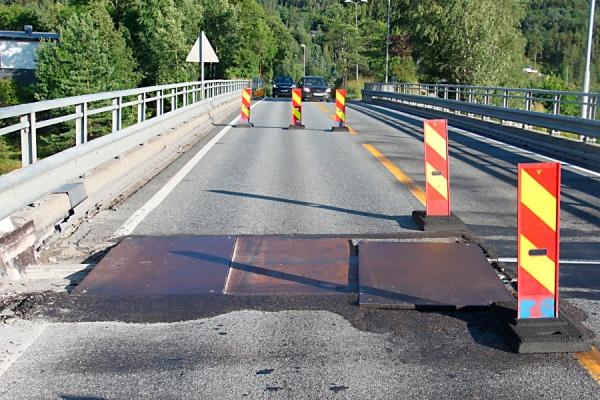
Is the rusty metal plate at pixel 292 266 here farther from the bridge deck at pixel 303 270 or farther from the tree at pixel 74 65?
the tree at pixel 74 65

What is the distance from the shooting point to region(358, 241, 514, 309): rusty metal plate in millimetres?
5062

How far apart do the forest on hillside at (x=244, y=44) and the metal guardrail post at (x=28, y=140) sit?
2496 cm

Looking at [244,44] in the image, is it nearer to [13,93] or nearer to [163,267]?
[13,93]

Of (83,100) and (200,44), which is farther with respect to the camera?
(200,44)

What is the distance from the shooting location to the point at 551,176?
4316 millimetres

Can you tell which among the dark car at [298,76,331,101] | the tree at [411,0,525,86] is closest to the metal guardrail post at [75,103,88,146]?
the dark car at [298,76,331,101]

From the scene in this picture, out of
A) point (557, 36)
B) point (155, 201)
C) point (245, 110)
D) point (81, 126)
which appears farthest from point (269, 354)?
point (557, 36)

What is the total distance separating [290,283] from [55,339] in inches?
75.2

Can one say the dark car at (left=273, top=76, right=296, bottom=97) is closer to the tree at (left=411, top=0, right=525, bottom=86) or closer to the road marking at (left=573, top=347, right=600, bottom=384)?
the tree at (left=411, top=0, right=525, bottom=86)

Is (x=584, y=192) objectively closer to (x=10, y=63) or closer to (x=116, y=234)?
(x=116, y=234)

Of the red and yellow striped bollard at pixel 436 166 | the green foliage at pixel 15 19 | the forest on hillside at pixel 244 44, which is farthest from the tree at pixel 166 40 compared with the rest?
the red and yellow striped bollard at pixel 436 166

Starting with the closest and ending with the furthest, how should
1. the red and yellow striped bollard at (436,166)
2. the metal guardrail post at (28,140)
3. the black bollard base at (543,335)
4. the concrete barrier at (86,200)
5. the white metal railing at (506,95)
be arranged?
the black bollard base at (543,335) → the concrete barrier at (86,200) → the metal guardrail post at (28,140) → the red and yellow striped bollard at (436,166) → the white metal railing at (506,95)

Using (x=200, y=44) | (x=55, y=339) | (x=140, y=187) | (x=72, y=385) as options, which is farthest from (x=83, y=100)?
(x=200, y=44)

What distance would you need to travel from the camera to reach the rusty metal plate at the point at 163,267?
538 centimetres
